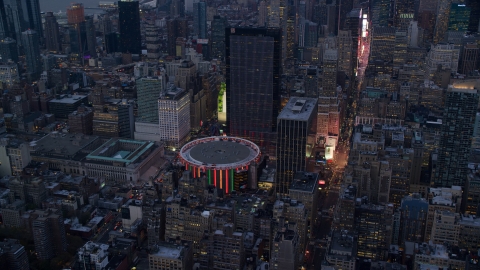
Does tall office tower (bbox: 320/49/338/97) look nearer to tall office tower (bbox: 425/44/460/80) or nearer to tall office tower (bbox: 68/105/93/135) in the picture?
tall office tower (bbox: 425/44/460/80)

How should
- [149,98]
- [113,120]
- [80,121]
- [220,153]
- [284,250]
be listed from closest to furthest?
[284,250]
[220,153]
[113,120]
[80,121]
[149,98]

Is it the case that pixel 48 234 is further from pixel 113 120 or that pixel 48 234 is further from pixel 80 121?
pixel 80 121

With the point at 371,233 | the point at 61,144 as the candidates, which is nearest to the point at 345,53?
the point at 61,144

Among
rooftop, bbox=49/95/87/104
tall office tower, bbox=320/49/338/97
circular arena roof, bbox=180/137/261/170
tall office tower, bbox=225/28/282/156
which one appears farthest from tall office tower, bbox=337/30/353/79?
rooftop, bbox=49/95/87/104

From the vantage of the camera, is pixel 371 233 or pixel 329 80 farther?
pixel 329 80

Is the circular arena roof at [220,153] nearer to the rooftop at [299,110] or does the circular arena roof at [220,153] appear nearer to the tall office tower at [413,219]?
the rooftop at [299,110]

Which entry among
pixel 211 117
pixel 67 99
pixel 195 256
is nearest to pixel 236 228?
pixel 195 256

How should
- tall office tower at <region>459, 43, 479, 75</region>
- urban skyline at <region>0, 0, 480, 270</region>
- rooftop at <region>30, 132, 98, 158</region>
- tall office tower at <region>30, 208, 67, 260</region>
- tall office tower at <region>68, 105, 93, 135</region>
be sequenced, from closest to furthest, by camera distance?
urban skyline at <region>0, 0, 480, 270</region>
tall office tower at <region>30, 208, 67, 260</region>
rooftop at <region>30, 132, 98, 158</region>
tall office tower at <region>68, 105, 93, 135</region>
tall office tower at <region>459, 43, 479, 75</region>
